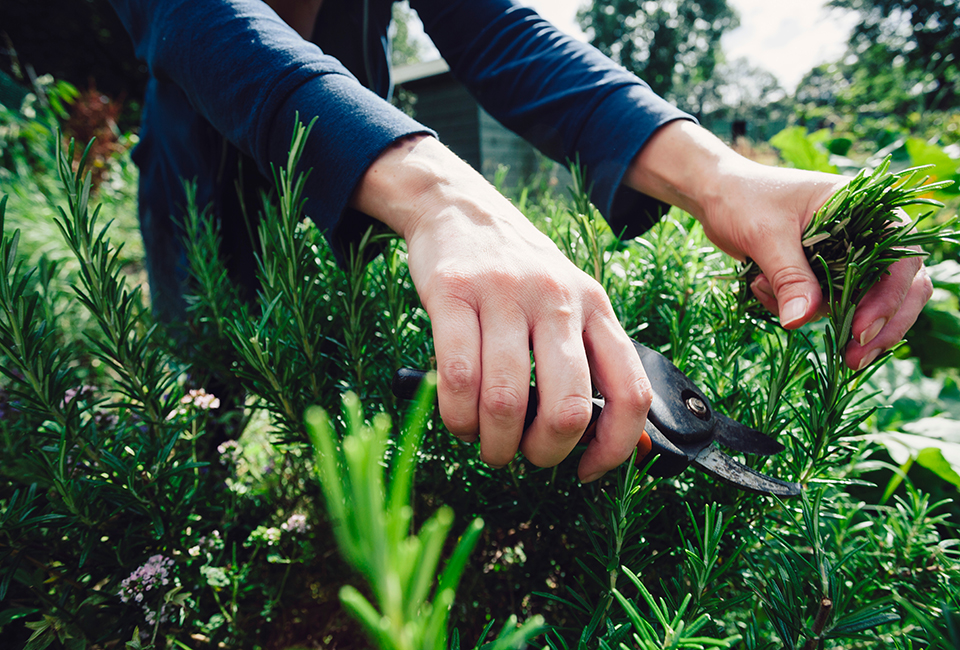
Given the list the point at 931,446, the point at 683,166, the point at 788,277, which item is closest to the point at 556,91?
the point at 683,166

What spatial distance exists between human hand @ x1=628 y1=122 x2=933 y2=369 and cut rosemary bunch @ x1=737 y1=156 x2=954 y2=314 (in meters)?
0.06

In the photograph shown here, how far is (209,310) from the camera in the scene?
1.36 m

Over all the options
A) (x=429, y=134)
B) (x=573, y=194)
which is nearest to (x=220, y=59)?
(x=429, y=134)

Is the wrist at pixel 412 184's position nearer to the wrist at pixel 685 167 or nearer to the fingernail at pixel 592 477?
the fingernail at pixel 592 477

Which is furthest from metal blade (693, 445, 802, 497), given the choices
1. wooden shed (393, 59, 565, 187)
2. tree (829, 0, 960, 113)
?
tree (829, 0, 960, 113)

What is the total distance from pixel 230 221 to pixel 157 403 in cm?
103

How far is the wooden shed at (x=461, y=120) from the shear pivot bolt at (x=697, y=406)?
1154 centimetres

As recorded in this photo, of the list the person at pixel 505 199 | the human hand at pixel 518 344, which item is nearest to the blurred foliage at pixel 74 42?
the person at pixel 505 199

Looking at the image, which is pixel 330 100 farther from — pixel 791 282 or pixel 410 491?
pixel 791 282

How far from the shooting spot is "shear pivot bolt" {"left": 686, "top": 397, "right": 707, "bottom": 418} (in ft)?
2.71

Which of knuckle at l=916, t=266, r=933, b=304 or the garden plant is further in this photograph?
knuckle at l=916, t=266, r=933, b=304

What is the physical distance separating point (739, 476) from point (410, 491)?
632 mm

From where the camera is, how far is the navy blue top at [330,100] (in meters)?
0.97

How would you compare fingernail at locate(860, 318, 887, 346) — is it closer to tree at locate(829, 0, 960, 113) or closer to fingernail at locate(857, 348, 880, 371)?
fingernail at locate(857, 348, 880, 371)
